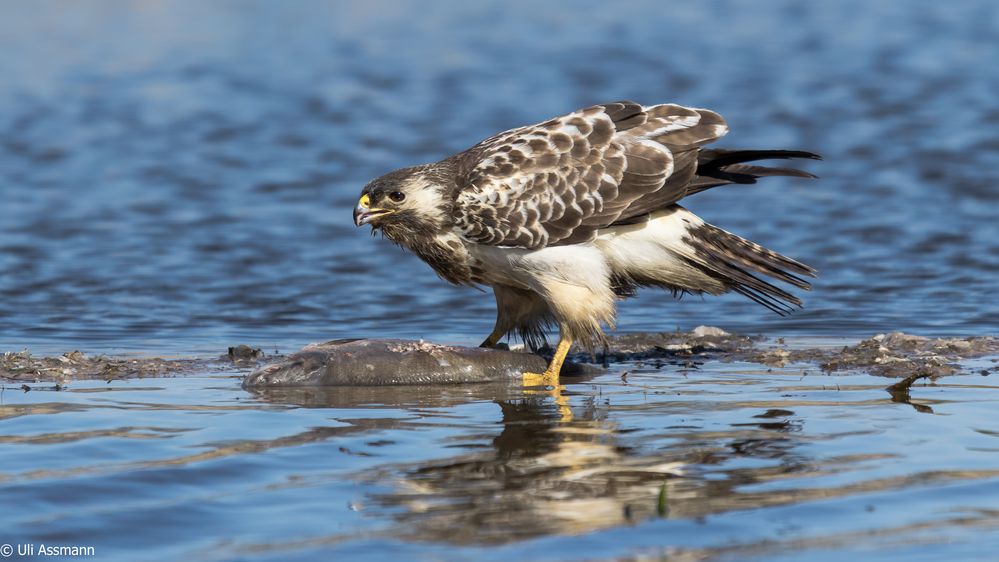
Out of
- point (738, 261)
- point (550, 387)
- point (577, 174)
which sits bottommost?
point (550, 387)

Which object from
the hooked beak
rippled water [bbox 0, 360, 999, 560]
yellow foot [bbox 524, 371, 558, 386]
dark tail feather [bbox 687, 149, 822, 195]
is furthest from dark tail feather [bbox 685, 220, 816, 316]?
the hooked beak

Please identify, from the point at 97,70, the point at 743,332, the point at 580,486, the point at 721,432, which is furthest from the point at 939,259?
the point at 97,70

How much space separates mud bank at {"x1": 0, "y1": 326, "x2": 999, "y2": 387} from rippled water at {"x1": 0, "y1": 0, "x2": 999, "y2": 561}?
0.91ft

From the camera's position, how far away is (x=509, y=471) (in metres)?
6.20

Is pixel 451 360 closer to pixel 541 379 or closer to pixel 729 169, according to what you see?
pixel 541 379

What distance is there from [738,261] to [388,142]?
360 inches

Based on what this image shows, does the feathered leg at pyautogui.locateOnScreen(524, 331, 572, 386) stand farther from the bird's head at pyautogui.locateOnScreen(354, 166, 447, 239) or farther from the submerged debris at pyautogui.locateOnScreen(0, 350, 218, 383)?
the submerged debris at pyautogui.locateOnScreen(0, 350, 218, 383)

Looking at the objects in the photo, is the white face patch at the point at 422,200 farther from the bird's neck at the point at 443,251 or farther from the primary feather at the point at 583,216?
the bird's neck at the point at 443,251

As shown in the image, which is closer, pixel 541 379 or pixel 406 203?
pixel 541 379

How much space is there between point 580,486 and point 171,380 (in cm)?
333

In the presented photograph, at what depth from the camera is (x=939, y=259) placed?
40.4 ft

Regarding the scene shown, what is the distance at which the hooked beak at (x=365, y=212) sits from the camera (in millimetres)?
8750

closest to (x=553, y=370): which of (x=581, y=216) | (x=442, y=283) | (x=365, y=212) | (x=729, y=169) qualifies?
(x=581, y=216)

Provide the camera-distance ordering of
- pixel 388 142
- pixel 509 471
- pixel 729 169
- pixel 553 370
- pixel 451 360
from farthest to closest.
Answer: pixel 388 142, pixel 729 169, pixel 553 370, pixel 451 360, pixel 509 471
